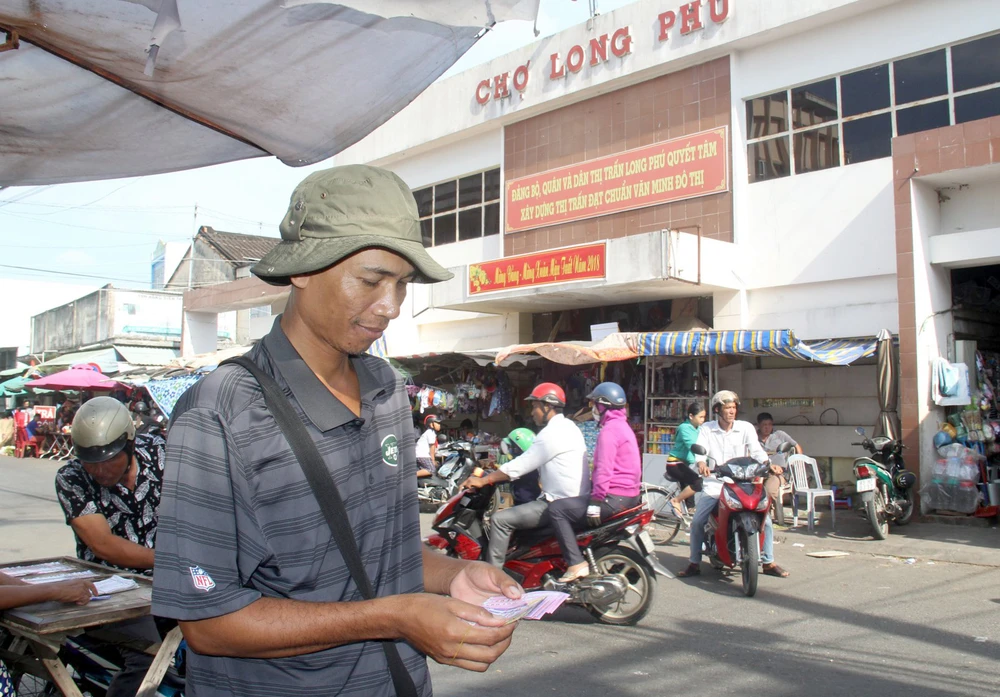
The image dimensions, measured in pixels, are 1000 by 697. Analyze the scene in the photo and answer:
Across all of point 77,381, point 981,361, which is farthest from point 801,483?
point 77,381

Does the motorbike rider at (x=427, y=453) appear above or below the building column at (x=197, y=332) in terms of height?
below

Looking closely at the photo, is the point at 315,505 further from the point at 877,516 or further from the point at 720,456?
the point at 877,516

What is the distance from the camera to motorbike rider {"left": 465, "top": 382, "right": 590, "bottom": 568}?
6.31 metres

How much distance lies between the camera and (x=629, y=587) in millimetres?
6094

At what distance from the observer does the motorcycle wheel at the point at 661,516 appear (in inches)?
402

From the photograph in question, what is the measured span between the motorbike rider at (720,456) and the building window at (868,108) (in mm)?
6865

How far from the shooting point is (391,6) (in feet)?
5.37

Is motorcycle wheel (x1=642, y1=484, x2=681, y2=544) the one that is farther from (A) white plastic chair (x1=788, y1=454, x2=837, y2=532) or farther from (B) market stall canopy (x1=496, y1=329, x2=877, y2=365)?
(B) market stall canopy (x1=496, y1=329, x2=877, y2=365)

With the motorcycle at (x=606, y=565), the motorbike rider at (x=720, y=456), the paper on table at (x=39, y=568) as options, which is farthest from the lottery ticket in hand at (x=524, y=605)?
the motorbike rider at (x=720, y=456)

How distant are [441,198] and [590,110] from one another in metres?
4.97

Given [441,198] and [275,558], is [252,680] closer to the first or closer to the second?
[275,558]

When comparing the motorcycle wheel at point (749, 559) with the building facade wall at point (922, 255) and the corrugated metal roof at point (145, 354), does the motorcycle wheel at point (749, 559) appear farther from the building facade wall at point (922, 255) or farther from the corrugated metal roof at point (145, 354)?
the corrugated metal roof at point (145, 354)

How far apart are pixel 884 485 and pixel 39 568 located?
9.52m

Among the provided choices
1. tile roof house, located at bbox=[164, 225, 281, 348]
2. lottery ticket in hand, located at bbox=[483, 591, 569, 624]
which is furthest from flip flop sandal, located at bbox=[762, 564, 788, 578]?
tile roof house, located at bbox=[164, 225, 281, 348]
